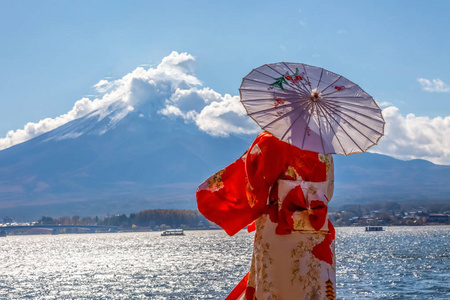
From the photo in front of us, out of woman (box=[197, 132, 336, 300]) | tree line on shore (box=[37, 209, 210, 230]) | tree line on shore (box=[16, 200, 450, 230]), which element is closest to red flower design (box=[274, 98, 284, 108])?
woman (box=[197, 132, 336, 300])

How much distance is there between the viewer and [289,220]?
14.3ft

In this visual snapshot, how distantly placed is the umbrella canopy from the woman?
0.20 metres

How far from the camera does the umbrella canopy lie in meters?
4.37

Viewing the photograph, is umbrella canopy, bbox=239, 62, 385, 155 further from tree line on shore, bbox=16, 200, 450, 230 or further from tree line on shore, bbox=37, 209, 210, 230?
tree line on shore, bbox=37, 209, 210, 230

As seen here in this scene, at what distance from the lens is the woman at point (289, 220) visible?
441 cm

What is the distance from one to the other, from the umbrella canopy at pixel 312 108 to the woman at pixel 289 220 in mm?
202

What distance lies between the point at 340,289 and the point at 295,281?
19.9 meters

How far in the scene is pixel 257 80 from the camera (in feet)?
15.2

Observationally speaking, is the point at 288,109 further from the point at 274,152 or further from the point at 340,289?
the point at 340,289

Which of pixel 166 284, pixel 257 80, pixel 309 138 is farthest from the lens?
pixel 166 284

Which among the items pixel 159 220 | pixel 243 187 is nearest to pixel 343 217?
pixel 159 220

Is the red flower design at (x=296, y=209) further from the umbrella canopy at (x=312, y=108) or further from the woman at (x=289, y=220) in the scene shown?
the umbrella canopy at (x=312, y=108)

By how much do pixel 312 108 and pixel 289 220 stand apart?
0.82 m

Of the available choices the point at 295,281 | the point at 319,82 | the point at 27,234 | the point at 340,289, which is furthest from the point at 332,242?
the point at 27,234
